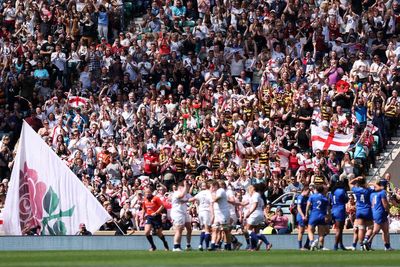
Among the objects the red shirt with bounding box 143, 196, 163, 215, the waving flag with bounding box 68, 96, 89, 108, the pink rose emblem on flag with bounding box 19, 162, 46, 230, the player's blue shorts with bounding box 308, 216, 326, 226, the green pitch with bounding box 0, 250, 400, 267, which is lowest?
the green pitch with bounding box 0, 250, 400, 267

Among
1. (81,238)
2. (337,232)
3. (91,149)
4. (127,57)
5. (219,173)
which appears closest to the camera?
(337,232)

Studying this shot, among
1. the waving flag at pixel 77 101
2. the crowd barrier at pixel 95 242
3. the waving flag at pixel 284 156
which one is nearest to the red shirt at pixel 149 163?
the waving flag at pixel 284 156

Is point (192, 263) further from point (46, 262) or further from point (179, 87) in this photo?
point (179, 87)

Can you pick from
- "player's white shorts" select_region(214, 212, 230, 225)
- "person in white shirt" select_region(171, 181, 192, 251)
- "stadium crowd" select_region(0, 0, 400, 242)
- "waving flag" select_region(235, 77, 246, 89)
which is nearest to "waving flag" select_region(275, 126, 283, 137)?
"stadium crowd" select_region(0, 0, 400, 242)

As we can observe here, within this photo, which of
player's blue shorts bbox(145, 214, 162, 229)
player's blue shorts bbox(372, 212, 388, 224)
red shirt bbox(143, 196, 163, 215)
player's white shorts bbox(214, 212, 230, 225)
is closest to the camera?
player's blue shorts bbox(372, 212, 388, 224)

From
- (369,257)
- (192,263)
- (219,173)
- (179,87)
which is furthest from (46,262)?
(179,87)

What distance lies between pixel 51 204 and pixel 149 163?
545cm

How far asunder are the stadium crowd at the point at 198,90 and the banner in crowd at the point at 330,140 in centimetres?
18

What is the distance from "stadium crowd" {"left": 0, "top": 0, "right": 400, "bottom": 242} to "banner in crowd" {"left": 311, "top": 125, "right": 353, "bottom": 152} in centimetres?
18

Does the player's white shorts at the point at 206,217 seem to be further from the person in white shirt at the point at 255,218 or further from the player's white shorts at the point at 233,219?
the person in white shirt at the point at 255,218

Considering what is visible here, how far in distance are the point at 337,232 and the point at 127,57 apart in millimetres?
15396

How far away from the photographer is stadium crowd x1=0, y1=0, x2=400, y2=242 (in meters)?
43.3

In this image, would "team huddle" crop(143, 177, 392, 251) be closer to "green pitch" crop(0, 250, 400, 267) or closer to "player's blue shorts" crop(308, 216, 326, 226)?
"player's blue shorts" crop(308, 216, 326, 226)

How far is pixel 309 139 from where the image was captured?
4381 cm
